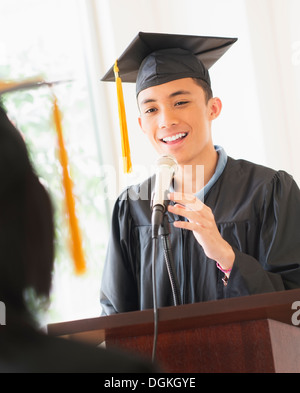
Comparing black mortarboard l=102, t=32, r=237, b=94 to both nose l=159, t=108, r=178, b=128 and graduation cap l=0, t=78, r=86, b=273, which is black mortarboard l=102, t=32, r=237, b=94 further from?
graduation cap l=0, t=78, r=86, b=273

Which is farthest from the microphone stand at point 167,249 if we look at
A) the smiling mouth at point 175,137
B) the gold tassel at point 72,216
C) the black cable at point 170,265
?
the gold tassel at point 72,216

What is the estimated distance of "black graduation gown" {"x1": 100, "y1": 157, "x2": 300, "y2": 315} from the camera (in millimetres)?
2189

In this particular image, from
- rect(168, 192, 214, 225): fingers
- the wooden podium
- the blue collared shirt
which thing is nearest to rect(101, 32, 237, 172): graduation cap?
the blue collared shirt

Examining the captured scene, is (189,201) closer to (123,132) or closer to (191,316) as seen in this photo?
(191,316)

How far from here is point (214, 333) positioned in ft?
5.14

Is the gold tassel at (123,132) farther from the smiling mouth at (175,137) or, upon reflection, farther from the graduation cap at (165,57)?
the smiling mouth at (175,137)

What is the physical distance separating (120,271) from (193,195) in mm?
429

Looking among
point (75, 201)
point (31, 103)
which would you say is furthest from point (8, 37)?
point (75, 201)

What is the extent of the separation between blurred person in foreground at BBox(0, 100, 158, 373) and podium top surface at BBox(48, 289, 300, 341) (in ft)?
2.51

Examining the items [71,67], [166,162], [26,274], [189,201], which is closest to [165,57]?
[166,162]

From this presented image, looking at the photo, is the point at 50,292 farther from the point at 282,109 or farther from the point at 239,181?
the point at 282,109

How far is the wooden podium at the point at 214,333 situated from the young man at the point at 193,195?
0.57 meters

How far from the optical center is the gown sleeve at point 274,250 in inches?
76.0
